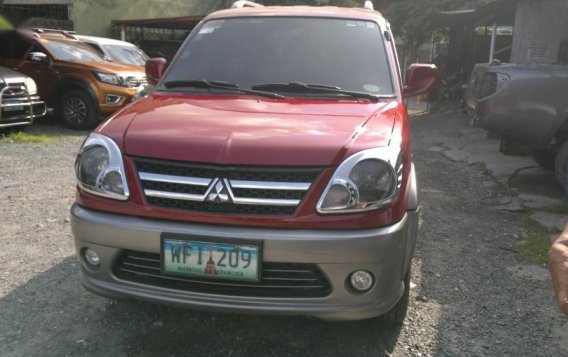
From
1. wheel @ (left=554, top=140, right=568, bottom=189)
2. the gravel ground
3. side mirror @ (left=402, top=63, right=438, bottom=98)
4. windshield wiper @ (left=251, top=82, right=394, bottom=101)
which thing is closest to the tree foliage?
wheel @ (left=554, top=140, right=568, bottom=189)

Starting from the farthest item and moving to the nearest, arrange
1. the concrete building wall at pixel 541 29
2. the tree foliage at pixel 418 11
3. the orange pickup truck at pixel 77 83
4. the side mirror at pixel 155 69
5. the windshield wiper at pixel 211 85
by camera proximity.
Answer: the tree foliage at pixel 418 11
the concrete building wall at pixel 541 29
the orange pickup truck at pixel 77 83
the side mirror at pixel 155 69
the windshield wiper at pixel 211 85

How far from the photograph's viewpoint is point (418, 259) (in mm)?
4188

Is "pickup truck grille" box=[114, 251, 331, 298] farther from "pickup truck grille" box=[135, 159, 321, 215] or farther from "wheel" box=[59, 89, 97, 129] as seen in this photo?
"wheel" box=[59, 89, 97, 129]

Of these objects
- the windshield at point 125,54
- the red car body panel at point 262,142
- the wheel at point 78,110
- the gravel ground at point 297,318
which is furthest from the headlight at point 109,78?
the red car body panel at point 262,142

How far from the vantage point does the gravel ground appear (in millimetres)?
2914

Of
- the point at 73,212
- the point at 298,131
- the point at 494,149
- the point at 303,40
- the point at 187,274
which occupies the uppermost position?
the point at 303,40

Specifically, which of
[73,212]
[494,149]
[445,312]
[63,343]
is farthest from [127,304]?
[494,149]

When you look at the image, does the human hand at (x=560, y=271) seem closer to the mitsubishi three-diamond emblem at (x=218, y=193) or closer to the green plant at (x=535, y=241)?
the mitsubishi three-diamond emblem at (x=218, y=193)

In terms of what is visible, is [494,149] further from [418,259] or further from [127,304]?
[127,304]

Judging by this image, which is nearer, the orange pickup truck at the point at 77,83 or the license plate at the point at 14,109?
the license plate at the point at 14,109

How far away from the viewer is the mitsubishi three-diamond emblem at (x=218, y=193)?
2.46 meters

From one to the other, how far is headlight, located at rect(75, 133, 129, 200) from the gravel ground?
0.87 m

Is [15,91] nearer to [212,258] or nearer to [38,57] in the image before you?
[38,57]

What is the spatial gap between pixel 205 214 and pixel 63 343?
1.17m
